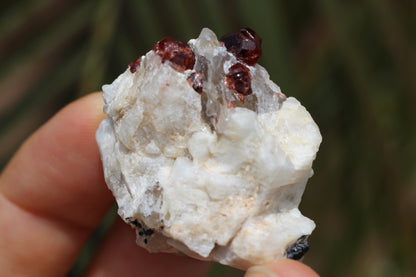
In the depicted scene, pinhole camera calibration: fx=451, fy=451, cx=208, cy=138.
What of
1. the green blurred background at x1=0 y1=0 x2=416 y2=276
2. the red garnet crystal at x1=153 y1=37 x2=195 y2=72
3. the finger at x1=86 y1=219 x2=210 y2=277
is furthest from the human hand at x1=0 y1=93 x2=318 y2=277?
the red garnet crystal at x1=153 y1=37 x2=195 y2=72

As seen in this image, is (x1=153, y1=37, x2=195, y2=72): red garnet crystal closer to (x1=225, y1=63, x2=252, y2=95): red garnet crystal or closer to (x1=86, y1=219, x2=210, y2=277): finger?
(x1=225, y1=63, x2=252, y2=95): red garnet crystal

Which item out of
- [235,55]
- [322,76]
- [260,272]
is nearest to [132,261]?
[260,272]

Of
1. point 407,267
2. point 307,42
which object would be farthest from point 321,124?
point 407,267

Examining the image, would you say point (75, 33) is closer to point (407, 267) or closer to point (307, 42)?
point (307, 42)

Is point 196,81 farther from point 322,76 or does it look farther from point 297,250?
point 322,76

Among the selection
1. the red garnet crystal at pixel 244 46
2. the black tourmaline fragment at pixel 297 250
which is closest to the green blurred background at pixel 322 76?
the red garnet crystal at pixel 244 46

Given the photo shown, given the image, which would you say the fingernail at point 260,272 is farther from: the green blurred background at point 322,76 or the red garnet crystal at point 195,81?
the green blurred background at point 322,76
